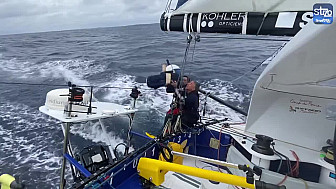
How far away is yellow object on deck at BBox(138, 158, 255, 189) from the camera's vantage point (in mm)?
2359

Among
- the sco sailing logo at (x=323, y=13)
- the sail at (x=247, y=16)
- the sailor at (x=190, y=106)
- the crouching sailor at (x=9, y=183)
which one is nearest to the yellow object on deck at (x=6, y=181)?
the crouching sailor at (x=9, y=183)

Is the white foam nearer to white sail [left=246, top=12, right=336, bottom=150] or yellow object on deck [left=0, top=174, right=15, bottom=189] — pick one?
white sail [left=246, top=12, right=336, bottom=150]

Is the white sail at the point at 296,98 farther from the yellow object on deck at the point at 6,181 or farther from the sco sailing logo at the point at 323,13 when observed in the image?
the yellow object on deck at the point at 6,181

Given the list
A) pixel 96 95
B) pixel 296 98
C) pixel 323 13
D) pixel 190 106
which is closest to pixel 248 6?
pixel 323 13

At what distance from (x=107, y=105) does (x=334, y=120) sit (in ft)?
10.7

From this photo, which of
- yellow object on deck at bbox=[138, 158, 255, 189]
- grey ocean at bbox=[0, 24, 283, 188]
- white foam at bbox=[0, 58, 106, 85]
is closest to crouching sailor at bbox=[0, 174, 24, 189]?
yellow object on deck at bbox=[138, 158, 255, 189]

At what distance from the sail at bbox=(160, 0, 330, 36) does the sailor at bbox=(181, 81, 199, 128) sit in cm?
175

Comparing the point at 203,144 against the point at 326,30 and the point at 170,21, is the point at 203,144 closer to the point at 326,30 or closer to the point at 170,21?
the point at 170,21

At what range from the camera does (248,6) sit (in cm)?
232

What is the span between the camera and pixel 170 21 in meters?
2.96

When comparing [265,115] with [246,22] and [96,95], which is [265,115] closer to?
[246,22]

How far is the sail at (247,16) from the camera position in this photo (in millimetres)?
2086

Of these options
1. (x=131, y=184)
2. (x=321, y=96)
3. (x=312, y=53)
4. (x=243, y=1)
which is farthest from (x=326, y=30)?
(x=131, y=184)

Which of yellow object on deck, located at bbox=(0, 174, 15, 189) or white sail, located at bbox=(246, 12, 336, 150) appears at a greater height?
white sail, located at bbox=(246, 12, 336, 150)
